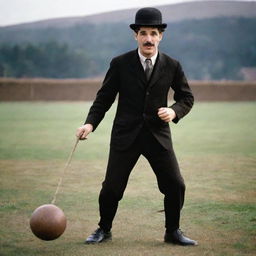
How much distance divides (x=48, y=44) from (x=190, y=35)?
21.5m

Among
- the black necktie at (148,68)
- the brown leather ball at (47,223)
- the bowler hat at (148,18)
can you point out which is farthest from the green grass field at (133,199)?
the bowler hat at (148,18)

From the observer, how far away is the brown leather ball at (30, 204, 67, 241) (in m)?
5.45

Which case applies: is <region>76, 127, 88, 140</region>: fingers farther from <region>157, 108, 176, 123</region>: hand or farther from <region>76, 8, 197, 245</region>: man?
<region>157, 108, 176, 123</region>: hand

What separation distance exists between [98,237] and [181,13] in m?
86.9

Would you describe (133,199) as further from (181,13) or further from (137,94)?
(181,13)

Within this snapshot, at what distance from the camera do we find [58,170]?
1120 centimetres

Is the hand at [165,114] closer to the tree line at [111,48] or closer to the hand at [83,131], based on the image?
the hand at [83,131]

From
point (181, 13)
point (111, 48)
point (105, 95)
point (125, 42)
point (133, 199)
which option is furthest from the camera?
point (125, 42)

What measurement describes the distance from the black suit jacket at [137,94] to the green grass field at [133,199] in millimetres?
1084

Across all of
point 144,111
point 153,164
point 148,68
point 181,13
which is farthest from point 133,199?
point 181,13

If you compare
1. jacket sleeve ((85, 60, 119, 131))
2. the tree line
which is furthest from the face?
the tree line

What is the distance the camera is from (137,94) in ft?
18.6

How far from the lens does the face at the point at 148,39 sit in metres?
5.60

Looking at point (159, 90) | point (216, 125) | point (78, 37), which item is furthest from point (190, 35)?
point (159, 90)
